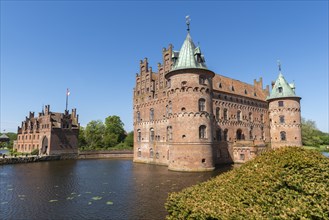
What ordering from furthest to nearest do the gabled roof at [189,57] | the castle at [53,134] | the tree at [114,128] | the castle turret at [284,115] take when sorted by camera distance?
the tree at [114,128] < the castle at [53,134] < the castle turret at [284,115] < the gabled roof at [189,57]

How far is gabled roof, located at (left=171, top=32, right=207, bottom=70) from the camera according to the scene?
31906mm

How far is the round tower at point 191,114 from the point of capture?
3003 centimetres

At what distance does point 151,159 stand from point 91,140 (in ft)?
128

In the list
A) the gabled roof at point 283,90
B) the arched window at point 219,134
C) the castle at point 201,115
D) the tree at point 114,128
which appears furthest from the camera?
the tree at point 114,128

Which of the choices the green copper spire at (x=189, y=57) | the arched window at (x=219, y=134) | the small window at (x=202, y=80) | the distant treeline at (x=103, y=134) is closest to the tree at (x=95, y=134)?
the distant treeline at (x=103, y=134)

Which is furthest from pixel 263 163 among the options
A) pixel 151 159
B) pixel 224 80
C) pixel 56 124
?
pixel 56 124

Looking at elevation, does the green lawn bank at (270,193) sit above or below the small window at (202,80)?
below

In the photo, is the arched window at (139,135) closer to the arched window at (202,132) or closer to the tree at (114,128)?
the arched window at (202,132)

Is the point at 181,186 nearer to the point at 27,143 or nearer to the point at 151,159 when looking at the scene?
the point at 151,159

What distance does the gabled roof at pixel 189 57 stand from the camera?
3191 cm

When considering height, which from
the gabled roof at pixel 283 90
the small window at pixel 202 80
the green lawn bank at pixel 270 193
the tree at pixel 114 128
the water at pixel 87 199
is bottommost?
the water at pixel 87 199

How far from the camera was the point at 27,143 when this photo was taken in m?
65.4

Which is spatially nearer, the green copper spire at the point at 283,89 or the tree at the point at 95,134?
the green copper spire at the point at 283,89

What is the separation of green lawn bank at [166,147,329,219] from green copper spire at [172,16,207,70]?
2464 cm
